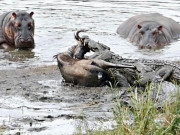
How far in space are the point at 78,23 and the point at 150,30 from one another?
2247 mm

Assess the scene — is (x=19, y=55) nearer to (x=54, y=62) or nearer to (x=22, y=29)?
(x=22, y=29)

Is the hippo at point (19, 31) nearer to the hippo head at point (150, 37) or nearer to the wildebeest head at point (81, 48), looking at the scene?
the hippo head at point (150, 37)

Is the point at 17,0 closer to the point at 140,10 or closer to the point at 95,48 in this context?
the point at 140,10

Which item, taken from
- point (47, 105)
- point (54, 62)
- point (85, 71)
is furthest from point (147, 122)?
point (54, 62)

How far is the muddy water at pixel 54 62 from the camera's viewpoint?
20.1ft

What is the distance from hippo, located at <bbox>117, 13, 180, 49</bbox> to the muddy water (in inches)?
9.6

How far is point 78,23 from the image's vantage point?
572 inches

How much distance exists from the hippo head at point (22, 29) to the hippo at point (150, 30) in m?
2.48

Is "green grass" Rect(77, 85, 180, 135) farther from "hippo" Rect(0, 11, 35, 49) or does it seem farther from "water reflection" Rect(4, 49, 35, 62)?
"hippo" Rect(0, 11, 35, 49)

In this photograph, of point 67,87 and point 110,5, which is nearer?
point 67,87

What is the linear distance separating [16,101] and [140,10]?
1035cm

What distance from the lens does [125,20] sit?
50.0ft

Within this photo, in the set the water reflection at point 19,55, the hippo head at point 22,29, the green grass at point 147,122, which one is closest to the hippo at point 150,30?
the hippo head at point 22,29

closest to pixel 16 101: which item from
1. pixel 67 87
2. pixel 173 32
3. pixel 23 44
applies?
pixel 67 87
